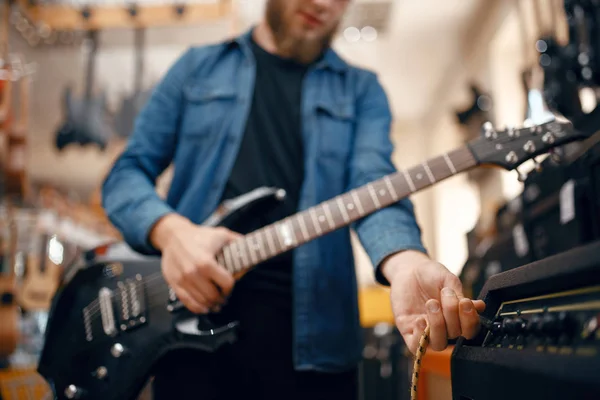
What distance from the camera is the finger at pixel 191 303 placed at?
3.15 ft

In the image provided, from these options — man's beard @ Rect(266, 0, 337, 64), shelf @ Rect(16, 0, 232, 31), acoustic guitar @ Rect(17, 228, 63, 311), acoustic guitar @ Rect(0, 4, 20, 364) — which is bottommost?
acoustic guitar @ Rect(17, 228, 63, 311)

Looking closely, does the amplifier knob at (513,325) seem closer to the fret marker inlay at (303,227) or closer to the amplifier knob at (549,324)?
the amplifier knob at (549,324)

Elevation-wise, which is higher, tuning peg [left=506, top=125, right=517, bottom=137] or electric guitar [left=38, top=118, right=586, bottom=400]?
tuning peg [left=506, top=125, right=517, bottom=137]

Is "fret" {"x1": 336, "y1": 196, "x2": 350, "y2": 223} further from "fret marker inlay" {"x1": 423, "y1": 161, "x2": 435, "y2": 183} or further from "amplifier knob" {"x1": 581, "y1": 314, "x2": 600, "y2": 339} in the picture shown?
"amplifier knob" {"x1": 581, "y1": 314, "x2": 600, "y2": 339}

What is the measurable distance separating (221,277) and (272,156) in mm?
336

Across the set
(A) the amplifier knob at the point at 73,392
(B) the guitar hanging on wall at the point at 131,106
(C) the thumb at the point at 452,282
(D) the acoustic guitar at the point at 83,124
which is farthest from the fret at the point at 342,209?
(D) the acoustic guitar at the point at 83,124

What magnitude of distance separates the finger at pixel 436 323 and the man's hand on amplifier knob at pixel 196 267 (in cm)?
44

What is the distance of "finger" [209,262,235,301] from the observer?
3.07 ft

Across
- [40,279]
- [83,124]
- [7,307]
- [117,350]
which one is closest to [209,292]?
[117,350]

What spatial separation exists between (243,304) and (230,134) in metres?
0.36

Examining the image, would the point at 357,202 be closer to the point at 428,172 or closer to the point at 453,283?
the point at 428,172

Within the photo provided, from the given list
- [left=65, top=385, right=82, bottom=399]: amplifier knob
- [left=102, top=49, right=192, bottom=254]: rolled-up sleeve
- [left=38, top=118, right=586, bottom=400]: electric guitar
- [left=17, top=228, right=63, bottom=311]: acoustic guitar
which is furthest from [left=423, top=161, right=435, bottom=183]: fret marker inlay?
[left=17, top=228, right=63, bottom=311]: acoustic guitar

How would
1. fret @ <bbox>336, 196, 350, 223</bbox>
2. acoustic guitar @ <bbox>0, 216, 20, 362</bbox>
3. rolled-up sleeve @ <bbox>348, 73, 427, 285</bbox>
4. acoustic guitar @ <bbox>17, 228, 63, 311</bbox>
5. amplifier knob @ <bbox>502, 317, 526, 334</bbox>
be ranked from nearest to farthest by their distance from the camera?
amplifier knob @ <bbox>502, 317, 526, 334</bbox> → rolled-up sleeve @ <bbox>348, 73, 427, 285</bbox> → fret @ <bbox>336, 196, 350, 223</bbox> → acoustic guitar @ <bbox>0, 216, 20, 362</bbox> → acoustic guitar @ <bbox>17, 228, 63, 311</bbox>

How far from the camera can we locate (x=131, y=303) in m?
1.08
